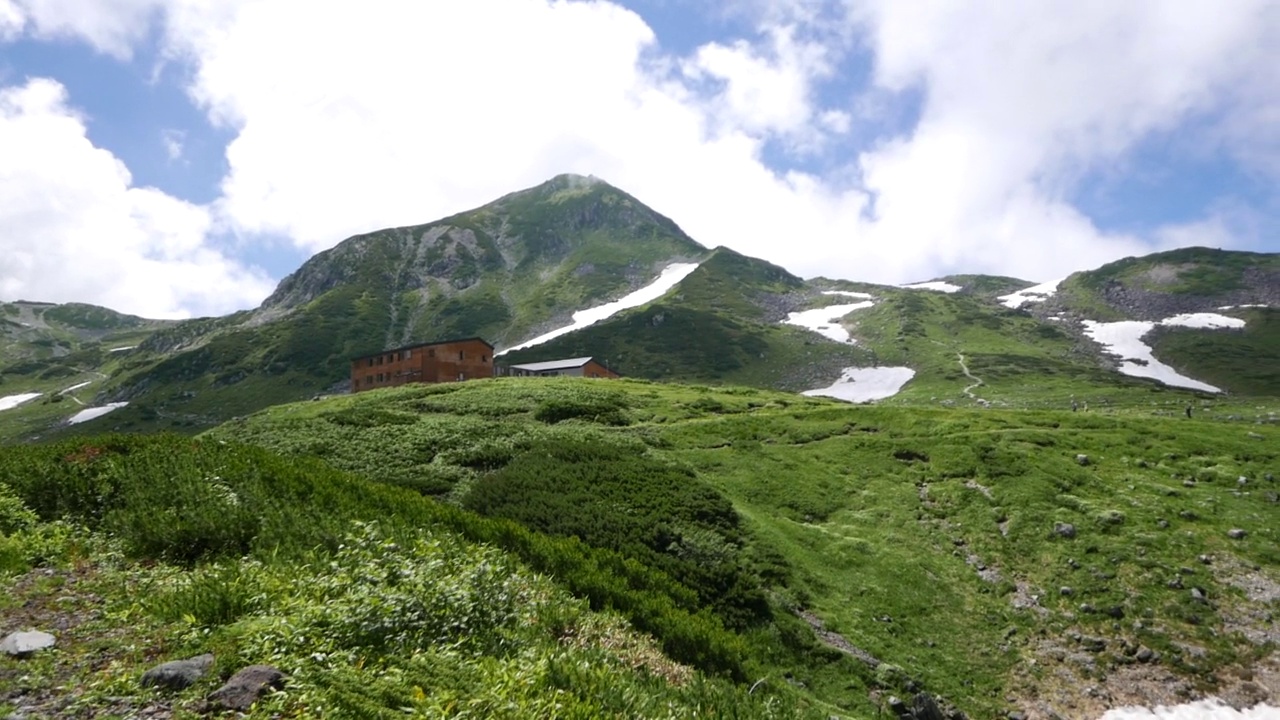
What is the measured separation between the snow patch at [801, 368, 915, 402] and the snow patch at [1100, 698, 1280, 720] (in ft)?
380

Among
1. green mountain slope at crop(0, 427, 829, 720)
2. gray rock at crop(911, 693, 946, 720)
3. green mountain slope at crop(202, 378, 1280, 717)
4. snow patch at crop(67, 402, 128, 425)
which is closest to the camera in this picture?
green mountain slope at crop(0, 427, 829, 720)

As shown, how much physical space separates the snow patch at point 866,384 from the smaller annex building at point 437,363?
6612 cm

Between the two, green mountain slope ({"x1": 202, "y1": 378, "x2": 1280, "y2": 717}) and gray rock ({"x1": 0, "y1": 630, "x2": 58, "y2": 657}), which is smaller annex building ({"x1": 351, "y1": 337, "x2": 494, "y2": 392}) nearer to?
green mountain slope ({"x1": 202, "y1": 378, "x2": 1280, "y2": 717})

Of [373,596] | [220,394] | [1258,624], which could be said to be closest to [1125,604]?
[1258,624]

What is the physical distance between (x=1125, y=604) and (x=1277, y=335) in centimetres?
20843

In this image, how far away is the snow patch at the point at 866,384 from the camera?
452 ft

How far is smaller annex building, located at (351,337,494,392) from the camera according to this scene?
108m

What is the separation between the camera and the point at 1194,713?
19.2 m

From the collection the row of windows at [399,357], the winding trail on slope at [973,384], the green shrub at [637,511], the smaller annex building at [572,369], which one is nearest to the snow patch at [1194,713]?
the green shrub at [637,511]

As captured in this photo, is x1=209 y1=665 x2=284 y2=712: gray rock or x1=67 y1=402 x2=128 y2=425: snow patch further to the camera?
x1=67 y1=402 x2=128 y2=425: snow patch

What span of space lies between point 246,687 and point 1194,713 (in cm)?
2426

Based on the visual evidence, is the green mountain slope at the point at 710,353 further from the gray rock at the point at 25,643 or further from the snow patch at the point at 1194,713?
the gray rock at the point at 25,643

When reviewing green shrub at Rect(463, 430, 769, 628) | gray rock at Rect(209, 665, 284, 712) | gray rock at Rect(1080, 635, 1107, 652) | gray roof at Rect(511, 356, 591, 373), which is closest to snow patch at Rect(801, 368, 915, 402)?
gray roof at Rect(511, 356, 591, 373)

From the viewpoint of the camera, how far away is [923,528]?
29891 mm
